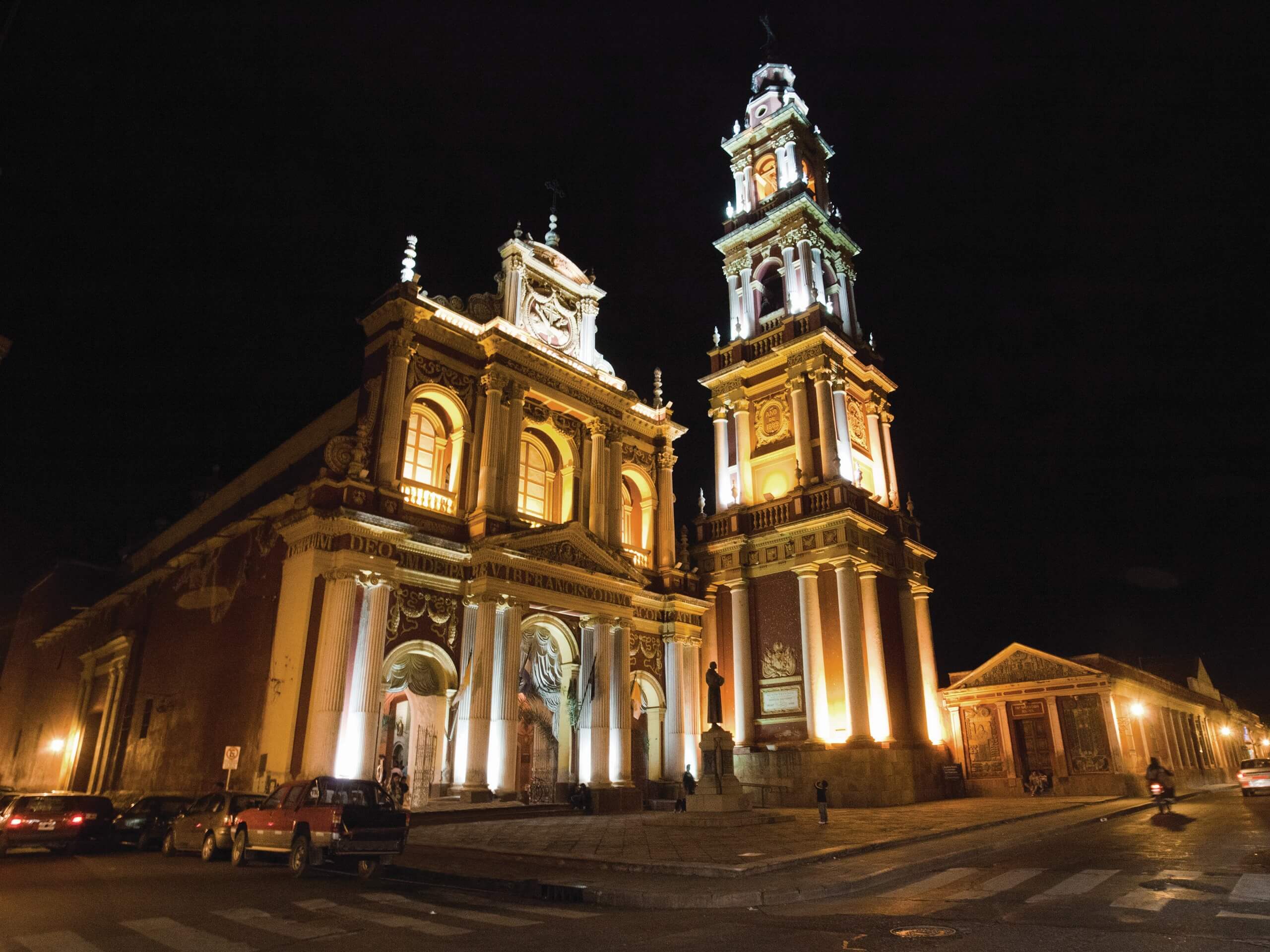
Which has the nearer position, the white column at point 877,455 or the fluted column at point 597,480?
the fluted column at point 597,480

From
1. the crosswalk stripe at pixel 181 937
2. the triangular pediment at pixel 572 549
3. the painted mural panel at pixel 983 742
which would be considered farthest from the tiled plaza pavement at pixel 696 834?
the painted mural panel at pixel 983 742

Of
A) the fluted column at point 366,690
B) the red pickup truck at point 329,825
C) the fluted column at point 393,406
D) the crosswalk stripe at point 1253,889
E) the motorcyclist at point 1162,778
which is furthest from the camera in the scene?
the fluted column at point 393,406

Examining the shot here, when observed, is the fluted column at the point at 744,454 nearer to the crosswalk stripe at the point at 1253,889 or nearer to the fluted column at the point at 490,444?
the fluted column at the point at 490,444

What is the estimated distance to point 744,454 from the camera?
30828 millimetres

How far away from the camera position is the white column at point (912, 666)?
27.0 meters

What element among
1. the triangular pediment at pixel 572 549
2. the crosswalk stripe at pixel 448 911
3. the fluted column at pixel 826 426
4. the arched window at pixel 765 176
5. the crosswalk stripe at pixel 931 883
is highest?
the arched window at pixel 765 176

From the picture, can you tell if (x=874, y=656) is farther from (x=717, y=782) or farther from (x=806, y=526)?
(x=717, y=782)

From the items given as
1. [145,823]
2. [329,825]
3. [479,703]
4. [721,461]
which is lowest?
[145,823]

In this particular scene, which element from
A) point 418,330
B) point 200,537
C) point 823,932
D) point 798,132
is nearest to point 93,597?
point 200,537

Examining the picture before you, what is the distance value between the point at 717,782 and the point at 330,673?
9157 millimetres

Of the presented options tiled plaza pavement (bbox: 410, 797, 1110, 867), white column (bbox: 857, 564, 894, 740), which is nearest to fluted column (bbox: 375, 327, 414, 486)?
tiled plaza pavement (bbox: 410, 797, 1110, 867)

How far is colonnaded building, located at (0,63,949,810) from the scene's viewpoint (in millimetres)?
20078

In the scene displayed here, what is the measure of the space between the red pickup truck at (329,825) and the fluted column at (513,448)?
39.9ft

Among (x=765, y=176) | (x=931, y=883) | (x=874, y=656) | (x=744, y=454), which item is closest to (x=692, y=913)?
(x=931, y=883)
